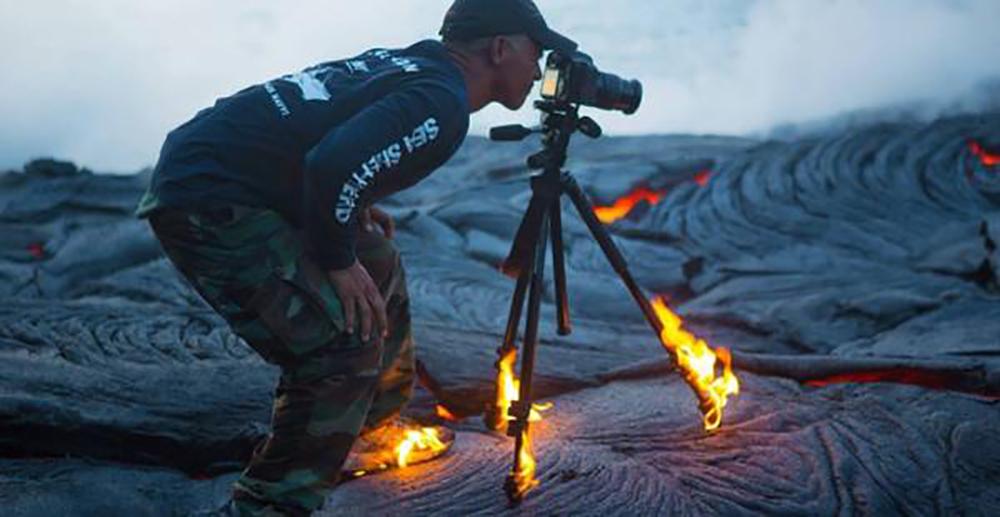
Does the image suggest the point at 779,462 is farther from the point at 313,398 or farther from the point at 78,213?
the point at 78,213

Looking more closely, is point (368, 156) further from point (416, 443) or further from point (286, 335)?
point (416, 443)

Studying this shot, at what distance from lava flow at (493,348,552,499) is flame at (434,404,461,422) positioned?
462 millimetres

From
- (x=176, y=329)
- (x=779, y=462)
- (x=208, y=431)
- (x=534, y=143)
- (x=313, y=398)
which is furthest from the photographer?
(x=534, y=143)

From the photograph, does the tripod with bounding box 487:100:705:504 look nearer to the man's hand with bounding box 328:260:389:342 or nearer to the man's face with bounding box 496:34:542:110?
the man's face with bounding box 496:34:542:110

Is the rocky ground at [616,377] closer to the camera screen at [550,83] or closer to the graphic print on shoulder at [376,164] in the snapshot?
the graphic print on shoulder at [376,164]

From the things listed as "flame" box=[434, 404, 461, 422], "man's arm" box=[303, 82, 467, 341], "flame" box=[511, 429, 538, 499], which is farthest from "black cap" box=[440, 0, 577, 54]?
"flame" box=[434, 404, 461, 422]

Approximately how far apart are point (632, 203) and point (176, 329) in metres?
9.02

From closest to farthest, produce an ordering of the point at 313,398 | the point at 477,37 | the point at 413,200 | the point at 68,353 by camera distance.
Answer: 1. the point at 313,398
2. the point at 477,37
3. the point at 68,353
4. the point at 413,200

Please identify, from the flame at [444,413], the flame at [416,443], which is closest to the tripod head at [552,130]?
the flame at [416,443]

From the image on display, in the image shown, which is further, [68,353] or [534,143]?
[534,143]

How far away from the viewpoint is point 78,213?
12.0 metres

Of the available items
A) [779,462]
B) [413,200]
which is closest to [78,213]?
[413,200]

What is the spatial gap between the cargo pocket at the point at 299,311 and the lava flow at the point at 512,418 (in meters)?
0.89

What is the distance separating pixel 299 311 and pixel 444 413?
1937 millimetres
